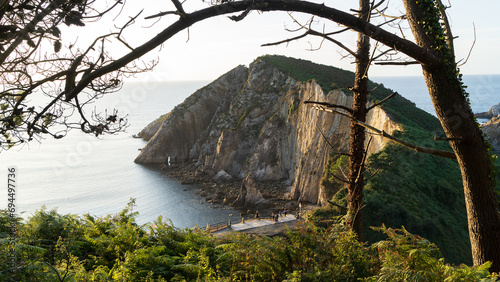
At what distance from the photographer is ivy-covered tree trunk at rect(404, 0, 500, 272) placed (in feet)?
11.1

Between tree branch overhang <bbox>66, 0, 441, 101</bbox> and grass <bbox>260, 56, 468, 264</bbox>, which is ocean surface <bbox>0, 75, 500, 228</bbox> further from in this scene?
tree branch overhang <bbox>66, 0, 441, 101</bbox>

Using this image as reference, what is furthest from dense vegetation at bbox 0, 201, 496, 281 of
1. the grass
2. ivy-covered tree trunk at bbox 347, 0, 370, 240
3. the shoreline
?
the shoreline

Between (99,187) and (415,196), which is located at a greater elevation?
(415,196)

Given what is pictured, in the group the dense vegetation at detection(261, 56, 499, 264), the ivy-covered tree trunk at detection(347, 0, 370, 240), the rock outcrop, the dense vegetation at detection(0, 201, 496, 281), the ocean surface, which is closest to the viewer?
the dense vegetation at detection(0, 201, 496, 281)

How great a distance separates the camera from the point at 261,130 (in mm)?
55938

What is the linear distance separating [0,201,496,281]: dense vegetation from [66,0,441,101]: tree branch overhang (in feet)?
5.82

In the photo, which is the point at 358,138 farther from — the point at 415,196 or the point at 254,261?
the point at 415,196

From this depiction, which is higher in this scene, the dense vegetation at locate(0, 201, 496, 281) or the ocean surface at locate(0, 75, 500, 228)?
the dense vegetation at locate(0, 201, 496, 281)

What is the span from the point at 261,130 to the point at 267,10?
5293 centimetres

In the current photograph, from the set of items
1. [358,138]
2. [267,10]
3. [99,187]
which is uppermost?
[267,10]

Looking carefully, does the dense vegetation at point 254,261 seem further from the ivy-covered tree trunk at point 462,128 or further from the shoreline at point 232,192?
the shoreline at point 232,192

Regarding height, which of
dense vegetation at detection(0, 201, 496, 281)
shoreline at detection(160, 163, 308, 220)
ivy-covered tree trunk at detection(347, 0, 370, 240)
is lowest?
shoreline at detection(160, 163, 308, 220)

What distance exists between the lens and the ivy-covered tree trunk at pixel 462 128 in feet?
11.1

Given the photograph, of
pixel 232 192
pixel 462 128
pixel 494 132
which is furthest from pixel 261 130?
pixel 462 128
